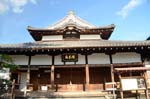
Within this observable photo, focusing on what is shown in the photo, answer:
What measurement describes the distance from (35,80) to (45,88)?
1504 millimetres

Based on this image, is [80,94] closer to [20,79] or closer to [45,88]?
[45,88]

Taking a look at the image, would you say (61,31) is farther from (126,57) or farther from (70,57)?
(126,57)

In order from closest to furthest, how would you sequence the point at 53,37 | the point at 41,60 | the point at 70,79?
1. the point at 41,60
2. the point at 70,79
3. the point at 53,37

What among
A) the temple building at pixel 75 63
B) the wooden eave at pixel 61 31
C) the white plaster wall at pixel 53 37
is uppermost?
the wooden eave at pixel 61 31

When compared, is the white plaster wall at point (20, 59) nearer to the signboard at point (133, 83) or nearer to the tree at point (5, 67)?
the tree at point (5, 67)

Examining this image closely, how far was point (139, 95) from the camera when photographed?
15.7 metres

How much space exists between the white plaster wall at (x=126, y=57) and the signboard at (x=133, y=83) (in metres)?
4.42

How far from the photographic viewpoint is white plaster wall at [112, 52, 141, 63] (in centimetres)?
1869

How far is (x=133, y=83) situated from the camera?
14352mm

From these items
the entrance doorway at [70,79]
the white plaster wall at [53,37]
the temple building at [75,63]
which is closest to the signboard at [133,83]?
the temple building at [75,63]

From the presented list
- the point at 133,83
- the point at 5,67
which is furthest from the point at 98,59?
the point at 5,67

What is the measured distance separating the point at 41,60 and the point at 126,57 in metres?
7.36

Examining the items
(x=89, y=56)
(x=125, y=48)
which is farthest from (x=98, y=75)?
(x=125, y=48)

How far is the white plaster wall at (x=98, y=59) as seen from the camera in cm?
1886
